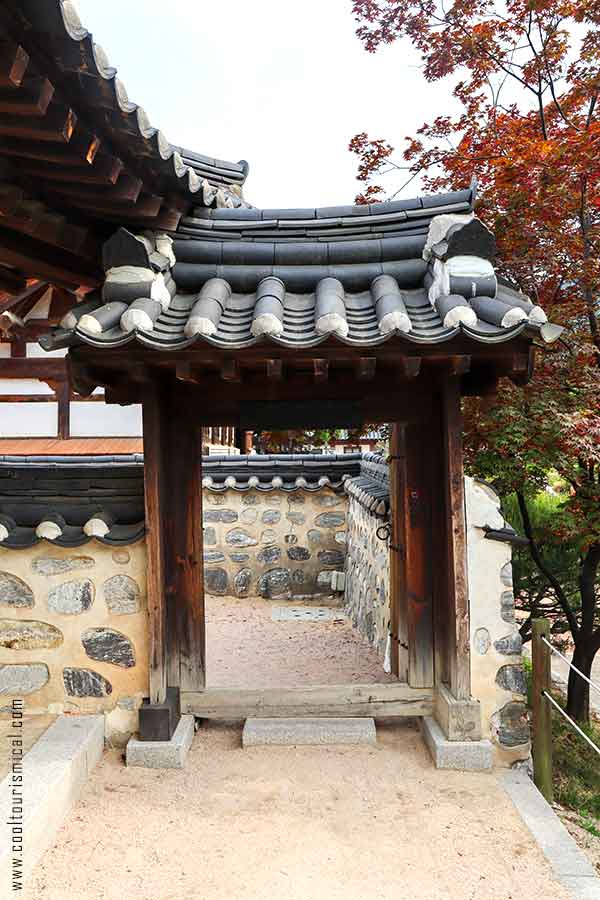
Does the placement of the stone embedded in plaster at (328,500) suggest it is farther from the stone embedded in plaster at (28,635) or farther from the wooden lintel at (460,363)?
the wooden lintel at (460,363)

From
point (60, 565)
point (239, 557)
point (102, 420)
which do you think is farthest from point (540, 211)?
point (102, 420)

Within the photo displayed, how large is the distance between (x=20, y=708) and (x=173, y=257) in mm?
3063

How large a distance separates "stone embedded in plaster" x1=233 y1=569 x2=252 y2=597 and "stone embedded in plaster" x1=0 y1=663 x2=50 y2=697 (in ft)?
20.1

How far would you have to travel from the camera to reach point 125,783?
3.76 meters

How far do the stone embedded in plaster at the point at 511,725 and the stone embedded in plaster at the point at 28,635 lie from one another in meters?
2.82

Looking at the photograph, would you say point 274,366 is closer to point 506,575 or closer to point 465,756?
point 506,575

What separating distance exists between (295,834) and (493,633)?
1722mm

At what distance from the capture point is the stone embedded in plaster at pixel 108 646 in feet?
13.6

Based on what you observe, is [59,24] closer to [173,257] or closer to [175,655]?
[173,257]

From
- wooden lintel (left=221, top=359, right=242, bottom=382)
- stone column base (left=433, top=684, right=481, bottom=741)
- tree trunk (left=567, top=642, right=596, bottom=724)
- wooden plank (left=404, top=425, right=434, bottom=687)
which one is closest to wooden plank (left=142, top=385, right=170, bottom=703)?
wooden lintel (left=221, top=359, right=242, bottom=382)

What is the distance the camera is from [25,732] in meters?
3.92

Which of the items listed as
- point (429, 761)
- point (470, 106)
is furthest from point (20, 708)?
point (470, 106)

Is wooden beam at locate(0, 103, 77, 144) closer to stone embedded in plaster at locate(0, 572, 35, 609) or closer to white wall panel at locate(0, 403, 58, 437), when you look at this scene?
stone embedded in plaster at locate(0, 572, 35, 609)

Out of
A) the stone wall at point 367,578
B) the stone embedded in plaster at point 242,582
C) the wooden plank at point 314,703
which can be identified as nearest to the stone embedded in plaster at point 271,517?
the stone embedded in plaster at point 242,582
